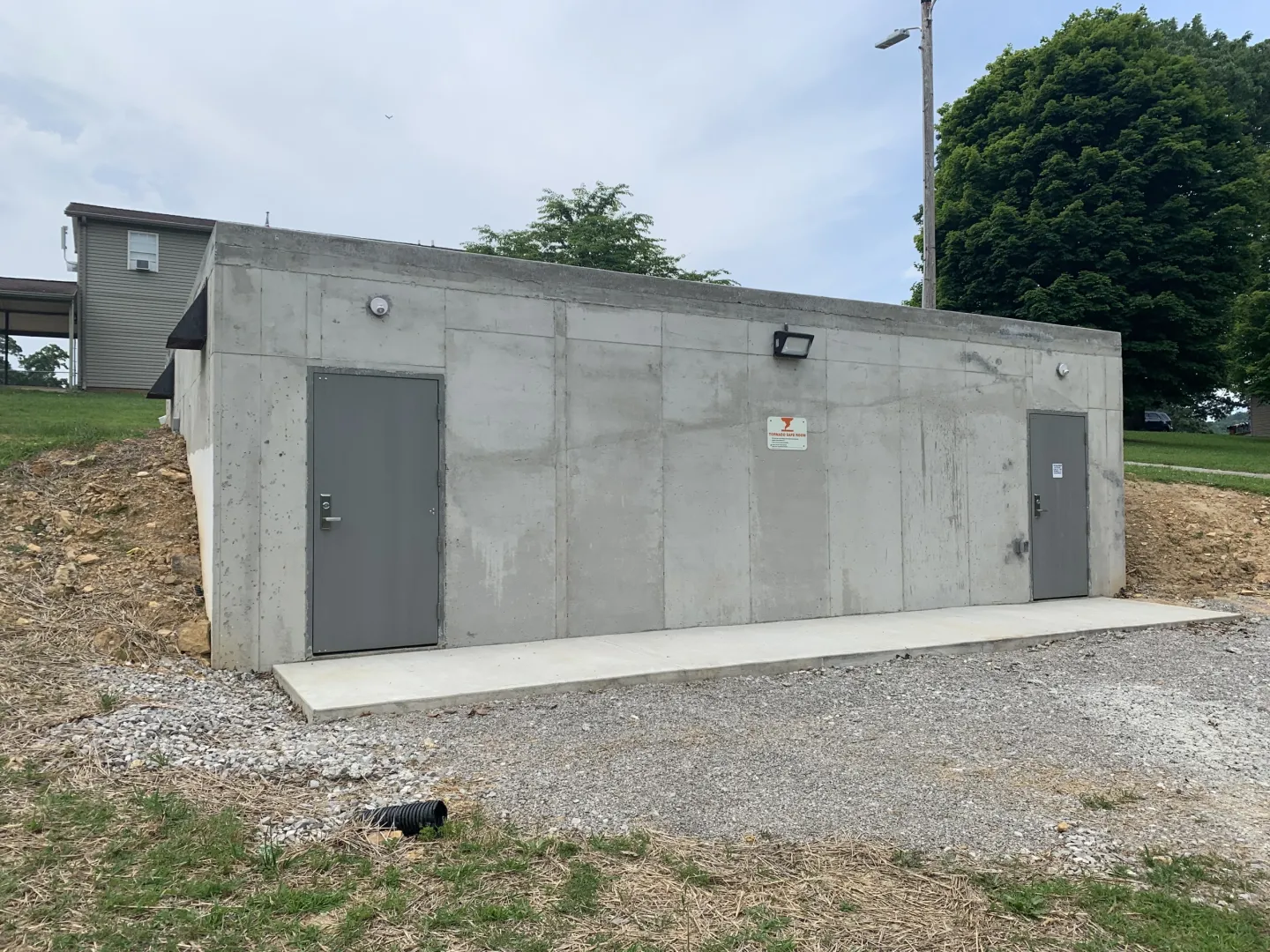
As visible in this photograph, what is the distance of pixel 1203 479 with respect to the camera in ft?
43.4

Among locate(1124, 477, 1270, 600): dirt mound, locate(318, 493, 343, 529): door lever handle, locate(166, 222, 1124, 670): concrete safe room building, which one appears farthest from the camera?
locate(1124, 477, 1270, 600): dirt mound

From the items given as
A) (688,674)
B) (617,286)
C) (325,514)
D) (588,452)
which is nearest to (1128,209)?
(617,286)

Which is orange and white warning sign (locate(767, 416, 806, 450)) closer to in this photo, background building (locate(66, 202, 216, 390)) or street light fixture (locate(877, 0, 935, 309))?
street light fixture (locate(877, 0, 935, 309))

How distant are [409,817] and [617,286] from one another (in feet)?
17.0

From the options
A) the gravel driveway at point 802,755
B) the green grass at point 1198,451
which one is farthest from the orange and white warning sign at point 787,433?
the green grass at point 1198,451

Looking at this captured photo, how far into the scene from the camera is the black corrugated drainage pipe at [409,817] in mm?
3299

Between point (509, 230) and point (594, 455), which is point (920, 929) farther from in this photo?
point (509, 230)

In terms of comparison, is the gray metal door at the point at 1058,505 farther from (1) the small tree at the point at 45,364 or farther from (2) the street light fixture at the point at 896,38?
(1) the small tree at the point at 45,364

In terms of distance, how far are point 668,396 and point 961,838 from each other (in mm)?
4909

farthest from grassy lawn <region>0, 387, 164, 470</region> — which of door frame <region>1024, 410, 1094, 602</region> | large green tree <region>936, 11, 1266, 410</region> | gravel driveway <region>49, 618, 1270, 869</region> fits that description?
large green tree <region>936, 11, 1266, 410</region>

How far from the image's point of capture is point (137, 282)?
2027 centimetres

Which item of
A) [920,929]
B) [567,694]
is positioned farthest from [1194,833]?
[567,694]

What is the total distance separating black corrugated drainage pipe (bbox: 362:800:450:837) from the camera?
330 centimetres

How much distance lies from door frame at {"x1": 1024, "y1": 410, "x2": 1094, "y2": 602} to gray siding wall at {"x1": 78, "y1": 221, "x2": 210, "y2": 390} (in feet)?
61.3
